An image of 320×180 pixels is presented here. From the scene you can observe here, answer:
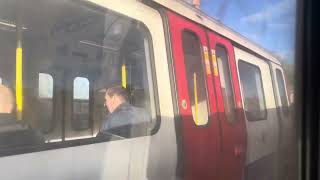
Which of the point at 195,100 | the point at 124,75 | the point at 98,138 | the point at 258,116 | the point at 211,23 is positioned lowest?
the point at 98,138

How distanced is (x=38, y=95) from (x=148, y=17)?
3.32 feet

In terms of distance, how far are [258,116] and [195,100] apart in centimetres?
45

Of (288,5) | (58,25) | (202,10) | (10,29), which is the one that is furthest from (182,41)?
(10,29)

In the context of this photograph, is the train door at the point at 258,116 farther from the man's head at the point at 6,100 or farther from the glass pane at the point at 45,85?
the man's head at the point at 6,100

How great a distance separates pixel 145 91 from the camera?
10.5ft

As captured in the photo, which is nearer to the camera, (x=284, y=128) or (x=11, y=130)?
(x=11, y=130)

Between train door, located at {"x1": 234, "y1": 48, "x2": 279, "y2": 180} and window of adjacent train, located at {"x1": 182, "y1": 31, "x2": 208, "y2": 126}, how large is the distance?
11.5 inches

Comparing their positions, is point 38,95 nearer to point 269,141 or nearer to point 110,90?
point 110,90

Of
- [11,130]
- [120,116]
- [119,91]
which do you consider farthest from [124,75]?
[11,130]

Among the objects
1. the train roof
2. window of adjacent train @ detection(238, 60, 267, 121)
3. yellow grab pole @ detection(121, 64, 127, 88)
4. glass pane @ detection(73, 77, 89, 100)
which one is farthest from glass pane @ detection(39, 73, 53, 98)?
window of adjacent train @ detection(238, 60, 267, 121)

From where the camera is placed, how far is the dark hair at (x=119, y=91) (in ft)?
9.31

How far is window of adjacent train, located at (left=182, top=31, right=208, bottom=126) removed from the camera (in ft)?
12.0

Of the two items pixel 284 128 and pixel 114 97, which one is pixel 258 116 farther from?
pixel 114 97

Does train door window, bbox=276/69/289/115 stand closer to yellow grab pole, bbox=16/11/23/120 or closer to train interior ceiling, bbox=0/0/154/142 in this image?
train interior ceiling, bbox=0/0/154/142
